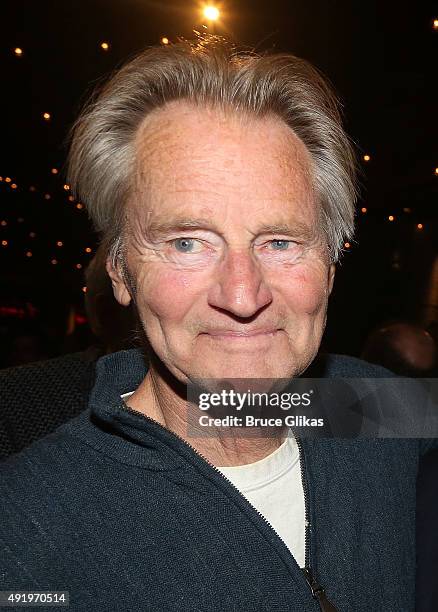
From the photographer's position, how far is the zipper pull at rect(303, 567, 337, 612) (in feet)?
3.79

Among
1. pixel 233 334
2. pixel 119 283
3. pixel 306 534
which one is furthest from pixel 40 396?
pixel 306 534

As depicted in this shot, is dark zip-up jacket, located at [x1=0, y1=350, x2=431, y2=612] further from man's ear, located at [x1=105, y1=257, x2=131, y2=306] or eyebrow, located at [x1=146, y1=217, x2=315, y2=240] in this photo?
eyebrow, located at [x1=146, y1=217, x2=315, y2=240]

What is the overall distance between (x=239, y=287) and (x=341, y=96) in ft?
11.1

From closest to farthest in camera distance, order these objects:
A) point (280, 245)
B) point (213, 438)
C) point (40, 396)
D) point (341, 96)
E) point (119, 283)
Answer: point (280, 245), point (213, 438), point (119, 283), point (40, 396), point (341, 96)

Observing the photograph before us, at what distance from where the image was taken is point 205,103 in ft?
4.15

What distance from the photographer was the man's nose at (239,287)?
1.14 m

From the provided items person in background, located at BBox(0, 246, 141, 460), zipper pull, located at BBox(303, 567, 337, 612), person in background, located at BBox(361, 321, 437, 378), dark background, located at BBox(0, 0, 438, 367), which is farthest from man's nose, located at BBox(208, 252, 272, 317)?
person in background, located at BBox(361, 321, 437, 378)

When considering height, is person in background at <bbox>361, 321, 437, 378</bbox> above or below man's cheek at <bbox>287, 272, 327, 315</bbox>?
below

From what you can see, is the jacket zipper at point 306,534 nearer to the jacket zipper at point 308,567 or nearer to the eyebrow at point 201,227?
the jacket zipper at point 308,567

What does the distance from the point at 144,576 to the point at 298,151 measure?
1.04 metres

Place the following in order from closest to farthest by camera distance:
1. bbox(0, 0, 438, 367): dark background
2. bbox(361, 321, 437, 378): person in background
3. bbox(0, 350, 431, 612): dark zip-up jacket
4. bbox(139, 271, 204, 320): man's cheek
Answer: bbox(0, 350, 431, 612): dark zip-up jacket, bbox(139, 271, 204, 320): man's cheek, bbox(361, 321, 437, 378): person in background, bbox(0, 0, 438, 367): dark background

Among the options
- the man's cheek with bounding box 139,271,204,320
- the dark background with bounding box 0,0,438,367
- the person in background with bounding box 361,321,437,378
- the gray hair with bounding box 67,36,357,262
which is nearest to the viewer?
→ the man's cheek with bounding box 139,271,204,320

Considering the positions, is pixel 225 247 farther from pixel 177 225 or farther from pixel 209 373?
pixel 209 373

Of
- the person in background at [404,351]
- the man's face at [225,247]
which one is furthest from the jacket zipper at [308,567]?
the person in background at [404,351]
